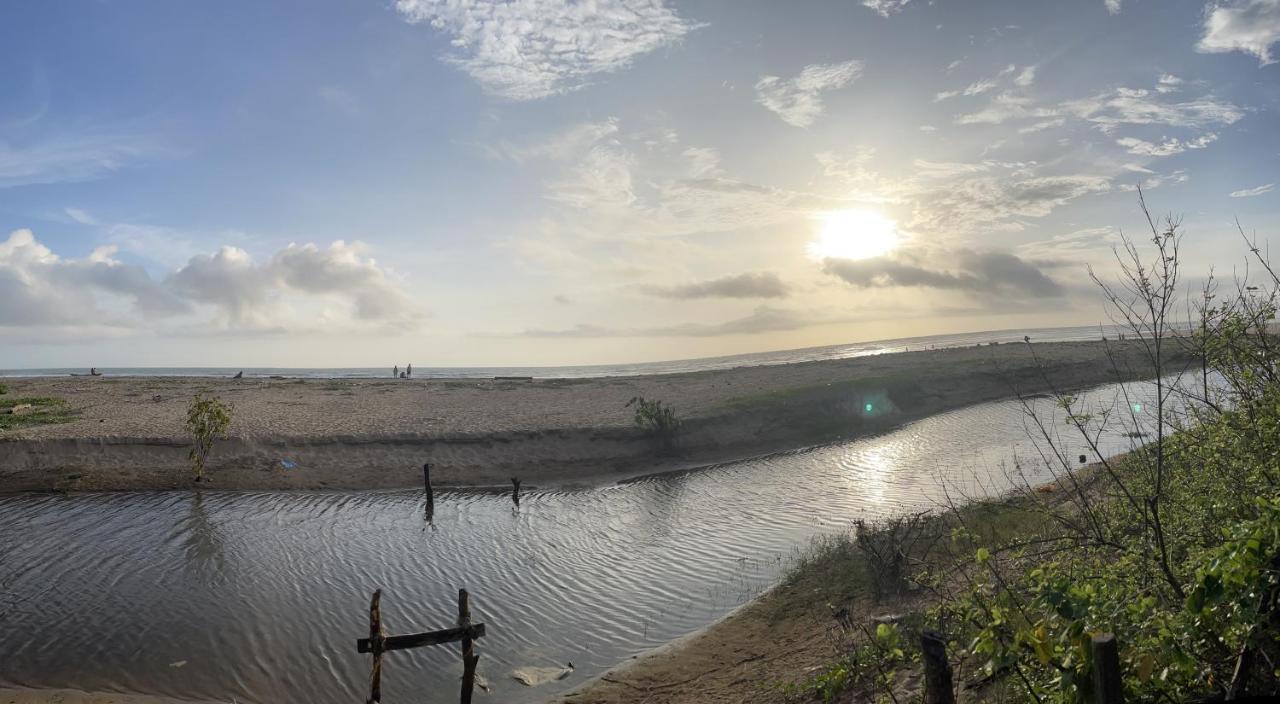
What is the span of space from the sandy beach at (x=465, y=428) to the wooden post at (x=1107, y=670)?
22.2 meters

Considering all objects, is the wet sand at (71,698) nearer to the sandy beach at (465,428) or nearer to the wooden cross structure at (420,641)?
the wooden cross structure at (420,641)

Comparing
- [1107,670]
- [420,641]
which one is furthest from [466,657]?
[1107,670]

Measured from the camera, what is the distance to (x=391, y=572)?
1988 cm

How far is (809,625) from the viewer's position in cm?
1398

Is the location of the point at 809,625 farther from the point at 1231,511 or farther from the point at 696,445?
the point at 696,445

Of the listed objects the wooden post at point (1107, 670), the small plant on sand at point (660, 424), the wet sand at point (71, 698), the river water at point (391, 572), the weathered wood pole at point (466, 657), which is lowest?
the wet sand at point (71, 698)

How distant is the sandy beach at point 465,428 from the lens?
3247 cm

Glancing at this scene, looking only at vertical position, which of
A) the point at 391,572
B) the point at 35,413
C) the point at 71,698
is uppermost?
the point at 35,413

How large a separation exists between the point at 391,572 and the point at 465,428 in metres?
20.5

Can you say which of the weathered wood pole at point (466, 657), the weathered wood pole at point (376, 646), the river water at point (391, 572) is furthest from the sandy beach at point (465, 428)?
the weathered wood pole at point (376, 646)

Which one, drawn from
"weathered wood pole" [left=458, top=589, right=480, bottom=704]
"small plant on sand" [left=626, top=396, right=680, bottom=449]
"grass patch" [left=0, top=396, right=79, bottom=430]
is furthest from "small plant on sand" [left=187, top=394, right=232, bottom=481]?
"weathered wood pole" [left=458, top=589, right=480, bottom=704]

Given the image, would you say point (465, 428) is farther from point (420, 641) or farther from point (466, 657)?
point (466, 657)

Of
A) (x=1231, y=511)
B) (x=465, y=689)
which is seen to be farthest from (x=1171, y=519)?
(x=465, y=689)

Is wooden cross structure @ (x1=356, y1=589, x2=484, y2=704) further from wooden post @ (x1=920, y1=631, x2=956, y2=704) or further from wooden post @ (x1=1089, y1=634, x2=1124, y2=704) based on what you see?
wooden post @ (x1=1089, y1=634, x2=1124, y2=704)
